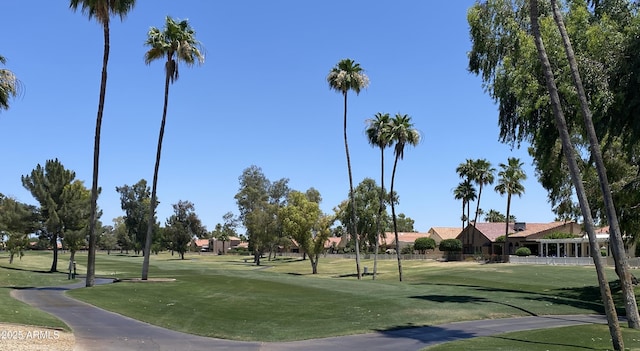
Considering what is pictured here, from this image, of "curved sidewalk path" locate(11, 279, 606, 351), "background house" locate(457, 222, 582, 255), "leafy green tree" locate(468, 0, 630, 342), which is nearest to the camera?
"curved sidewalk path" locate(11, 279, 606, 351)

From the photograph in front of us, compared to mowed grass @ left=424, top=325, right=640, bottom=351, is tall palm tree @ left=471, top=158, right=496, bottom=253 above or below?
above

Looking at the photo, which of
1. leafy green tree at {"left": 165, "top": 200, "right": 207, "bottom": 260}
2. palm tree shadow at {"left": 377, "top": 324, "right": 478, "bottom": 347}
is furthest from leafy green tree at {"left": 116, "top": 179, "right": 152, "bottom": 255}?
palm tree shadow at {"left": 377, "top": 324, "right": 478, "bottom": 347}

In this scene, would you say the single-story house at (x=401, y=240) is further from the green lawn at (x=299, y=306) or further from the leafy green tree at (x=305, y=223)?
the green lawn at (x=299, y=306)

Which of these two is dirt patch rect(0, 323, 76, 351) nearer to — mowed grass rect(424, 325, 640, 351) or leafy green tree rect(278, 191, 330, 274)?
mowed grass rect(424, 325, 640, 351)

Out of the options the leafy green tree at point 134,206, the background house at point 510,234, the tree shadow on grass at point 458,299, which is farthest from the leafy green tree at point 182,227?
the tree shadow on grass at point 458,299

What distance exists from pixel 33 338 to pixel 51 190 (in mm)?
43650

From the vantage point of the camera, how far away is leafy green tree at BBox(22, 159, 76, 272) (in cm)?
5344

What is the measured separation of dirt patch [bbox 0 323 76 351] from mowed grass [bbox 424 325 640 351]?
10.1 m

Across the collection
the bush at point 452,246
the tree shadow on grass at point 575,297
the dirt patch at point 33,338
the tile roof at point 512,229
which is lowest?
the tree shadow on grass at point 575,297

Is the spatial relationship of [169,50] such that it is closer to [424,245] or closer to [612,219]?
[612,219]

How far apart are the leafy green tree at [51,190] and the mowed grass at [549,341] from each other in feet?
154

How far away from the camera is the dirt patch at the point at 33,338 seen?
13.5 metres

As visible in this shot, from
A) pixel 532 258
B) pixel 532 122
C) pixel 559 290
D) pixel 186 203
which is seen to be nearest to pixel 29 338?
pixel 532 122

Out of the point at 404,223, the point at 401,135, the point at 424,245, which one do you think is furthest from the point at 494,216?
the point at 401,135
